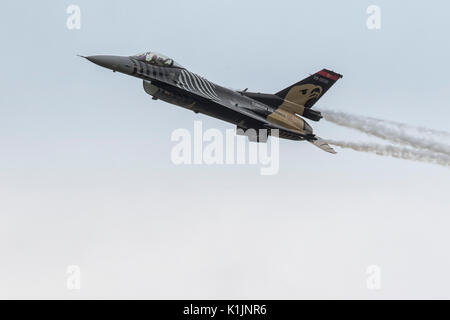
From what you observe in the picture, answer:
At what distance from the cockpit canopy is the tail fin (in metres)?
6.76

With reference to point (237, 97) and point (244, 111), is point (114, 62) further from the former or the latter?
point (244, 111)

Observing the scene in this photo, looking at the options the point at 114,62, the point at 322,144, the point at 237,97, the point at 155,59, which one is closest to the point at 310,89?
the point at 322,144

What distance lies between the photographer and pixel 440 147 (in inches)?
1976

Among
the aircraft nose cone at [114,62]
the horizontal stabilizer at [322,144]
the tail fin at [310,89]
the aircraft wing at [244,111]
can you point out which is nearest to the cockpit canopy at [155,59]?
the aircraft nose cone at [114,62]

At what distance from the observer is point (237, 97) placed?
4788cm

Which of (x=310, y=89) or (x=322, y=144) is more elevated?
(x=310, y=89)

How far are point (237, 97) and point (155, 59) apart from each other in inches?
193

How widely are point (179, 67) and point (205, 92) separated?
1.93 meters

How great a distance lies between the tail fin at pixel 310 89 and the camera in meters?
49.5

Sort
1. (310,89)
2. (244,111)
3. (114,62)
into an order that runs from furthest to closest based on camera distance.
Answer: (310,89) → (244,111) → (114,62)

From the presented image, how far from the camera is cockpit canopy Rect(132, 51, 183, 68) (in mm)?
46094

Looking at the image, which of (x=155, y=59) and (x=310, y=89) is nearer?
(x=155, y=59)
